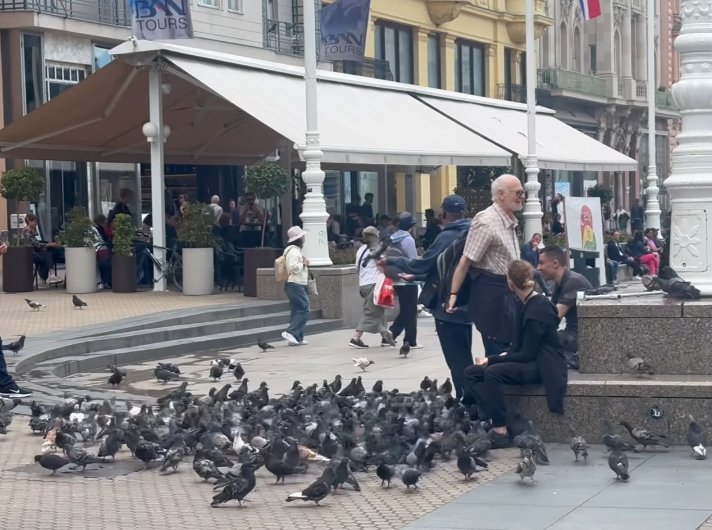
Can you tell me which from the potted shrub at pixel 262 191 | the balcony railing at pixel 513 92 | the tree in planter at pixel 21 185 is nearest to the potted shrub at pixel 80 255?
the tree in planter at pixel 21 185

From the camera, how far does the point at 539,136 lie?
32906mm

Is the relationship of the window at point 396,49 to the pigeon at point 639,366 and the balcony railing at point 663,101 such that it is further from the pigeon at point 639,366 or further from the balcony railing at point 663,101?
the pigeon at point 639,366

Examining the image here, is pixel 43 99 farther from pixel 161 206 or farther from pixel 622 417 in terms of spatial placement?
pixel 622 417

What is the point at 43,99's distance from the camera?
29484 mm

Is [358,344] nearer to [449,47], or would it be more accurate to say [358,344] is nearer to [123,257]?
[123,257]

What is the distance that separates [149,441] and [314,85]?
11.9 meters

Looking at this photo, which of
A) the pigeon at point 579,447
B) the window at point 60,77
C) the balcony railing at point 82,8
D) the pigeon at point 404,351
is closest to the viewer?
the pigeon at point 579,447

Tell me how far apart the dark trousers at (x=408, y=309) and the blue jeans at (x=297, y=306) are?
122cm

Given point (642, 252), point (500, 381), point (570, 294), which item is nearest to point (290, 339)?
point (570, 294)

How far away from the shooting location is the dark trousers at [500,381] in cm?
920

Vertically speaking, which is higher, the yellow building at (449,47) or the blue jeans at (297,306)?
the yellow building at (449,47)

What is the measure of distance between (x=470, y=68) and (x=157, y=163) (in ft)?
91.2

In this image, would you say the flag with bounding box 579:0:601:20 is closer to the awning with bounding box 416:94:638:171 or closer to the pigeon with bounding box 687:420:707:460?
the awning with bounding box 416:94:638:171

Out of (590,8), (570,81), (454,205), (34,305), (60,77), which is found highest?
(590,8)
